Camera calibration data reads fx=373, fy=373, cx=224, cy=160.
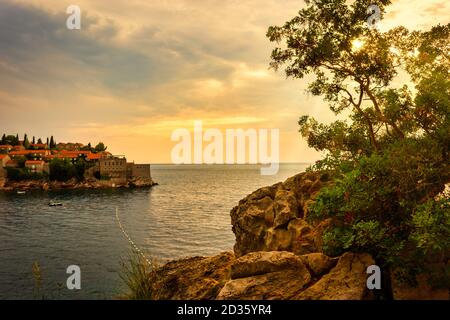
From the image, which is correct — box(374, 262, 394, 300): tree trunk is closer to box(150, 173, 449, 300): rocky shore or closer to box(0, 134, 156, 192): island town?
box(150, 173, 449, 300): rocky shore

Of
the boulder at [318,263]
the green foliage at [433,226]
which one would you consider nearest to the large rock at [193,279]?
the boulder at [318,263]

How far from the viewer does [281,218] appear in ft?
53.8

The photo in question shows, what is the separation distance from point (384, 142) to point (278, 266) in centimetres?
657

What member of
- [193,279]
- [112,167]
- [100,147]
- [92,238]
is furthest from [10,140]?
[193,279]

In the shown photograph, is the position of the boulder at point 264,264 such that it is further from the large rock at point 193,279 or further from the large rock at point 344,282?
the large rock at point 193,279

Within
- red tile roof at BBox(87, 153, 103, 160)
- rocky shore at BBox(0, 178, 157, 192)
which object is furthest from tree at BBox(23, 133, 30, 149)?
rocky shore at BBox(0, 178, 157, 192)

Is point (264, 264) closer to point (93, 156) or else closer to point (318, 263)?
point (318, 263)

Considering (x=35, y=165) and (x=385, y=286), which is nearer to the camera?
(x=385, y=286)

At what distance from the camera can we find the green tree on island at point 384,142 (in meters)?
10.1

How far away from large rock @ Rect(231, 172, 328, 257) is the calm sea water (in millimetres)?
8602

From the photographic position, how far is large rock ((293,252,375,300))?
996 centimetres

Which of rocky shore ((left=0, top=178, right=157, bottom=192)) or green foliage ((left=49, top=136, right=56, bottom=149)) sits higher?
green foliage ((left=49, top=136, right=56, bottom=149))

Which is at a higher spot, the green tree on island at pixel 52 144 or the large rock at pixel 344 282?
the green tree on island at pixel 52 144

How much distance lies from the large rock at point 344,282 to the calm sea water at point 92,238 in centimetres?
843
